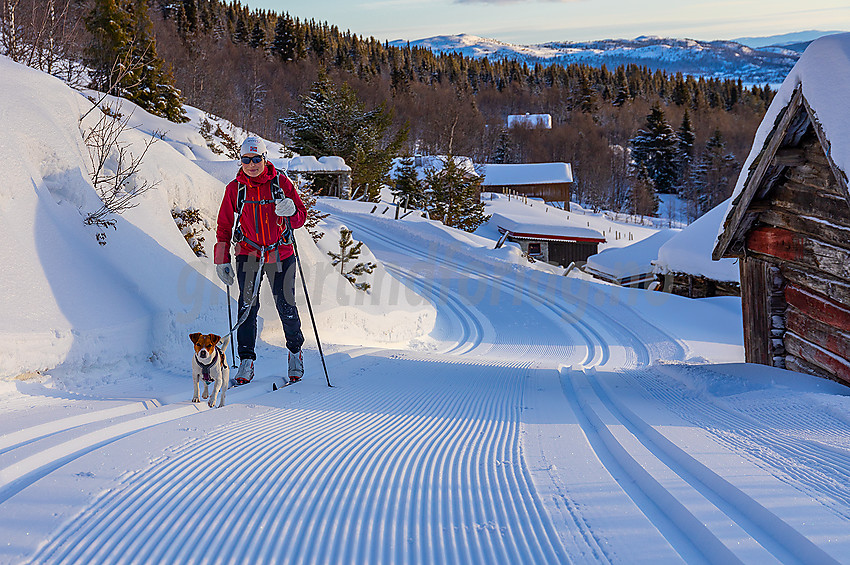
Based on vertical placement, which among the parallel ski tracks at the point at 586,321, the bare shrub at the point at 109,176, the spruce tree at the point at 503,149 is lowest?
the parallel ski tracks at the point at 586,321

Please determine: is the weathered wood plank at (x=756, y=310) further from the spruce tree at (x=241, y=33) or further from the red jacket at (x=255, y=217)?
the spruce tree at (x=241, y=33)

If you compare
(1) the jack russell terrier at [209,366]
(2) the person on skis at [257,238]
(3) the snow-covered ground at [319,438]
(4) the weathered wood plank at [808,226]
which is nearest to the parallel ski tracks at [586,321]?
(3) the snow-covered ground at [319,438]

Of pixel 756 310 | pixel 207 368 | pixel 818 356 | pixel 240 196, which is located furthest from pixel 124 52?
pixel 818 356

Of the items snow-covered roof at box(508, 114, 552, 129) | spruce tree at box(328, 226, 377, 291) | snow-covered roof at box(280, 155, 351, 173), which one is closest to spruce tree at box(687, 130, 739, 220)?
snow-covered roof at box(508, 114, 552, 129)

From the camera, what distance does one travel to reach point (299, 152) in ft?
128

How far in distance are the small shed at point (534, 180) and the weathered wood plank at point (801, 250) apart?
2344 inches

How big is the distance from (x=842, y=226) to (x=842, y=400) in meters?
1.97

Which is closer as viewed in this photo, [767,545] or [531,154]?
[767,545]

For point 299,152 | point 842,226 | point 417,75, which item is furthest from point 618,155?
point 842,226

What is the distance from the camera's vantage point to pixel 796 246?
6.23m

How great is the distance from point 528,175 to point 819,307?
61996 mm

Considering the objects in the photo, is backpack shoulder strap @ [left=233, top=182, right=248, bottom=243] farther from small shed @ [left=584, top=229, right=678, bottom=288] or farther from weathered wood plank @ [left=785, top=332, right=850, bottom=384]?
small shed @ [left=584, top=229, right=678, bottom=288]

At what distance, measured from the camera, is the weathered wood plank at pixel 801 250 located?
17.7ft

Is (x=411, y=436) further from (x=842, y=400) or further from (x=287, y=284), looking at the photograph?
(x=842, y=400)
